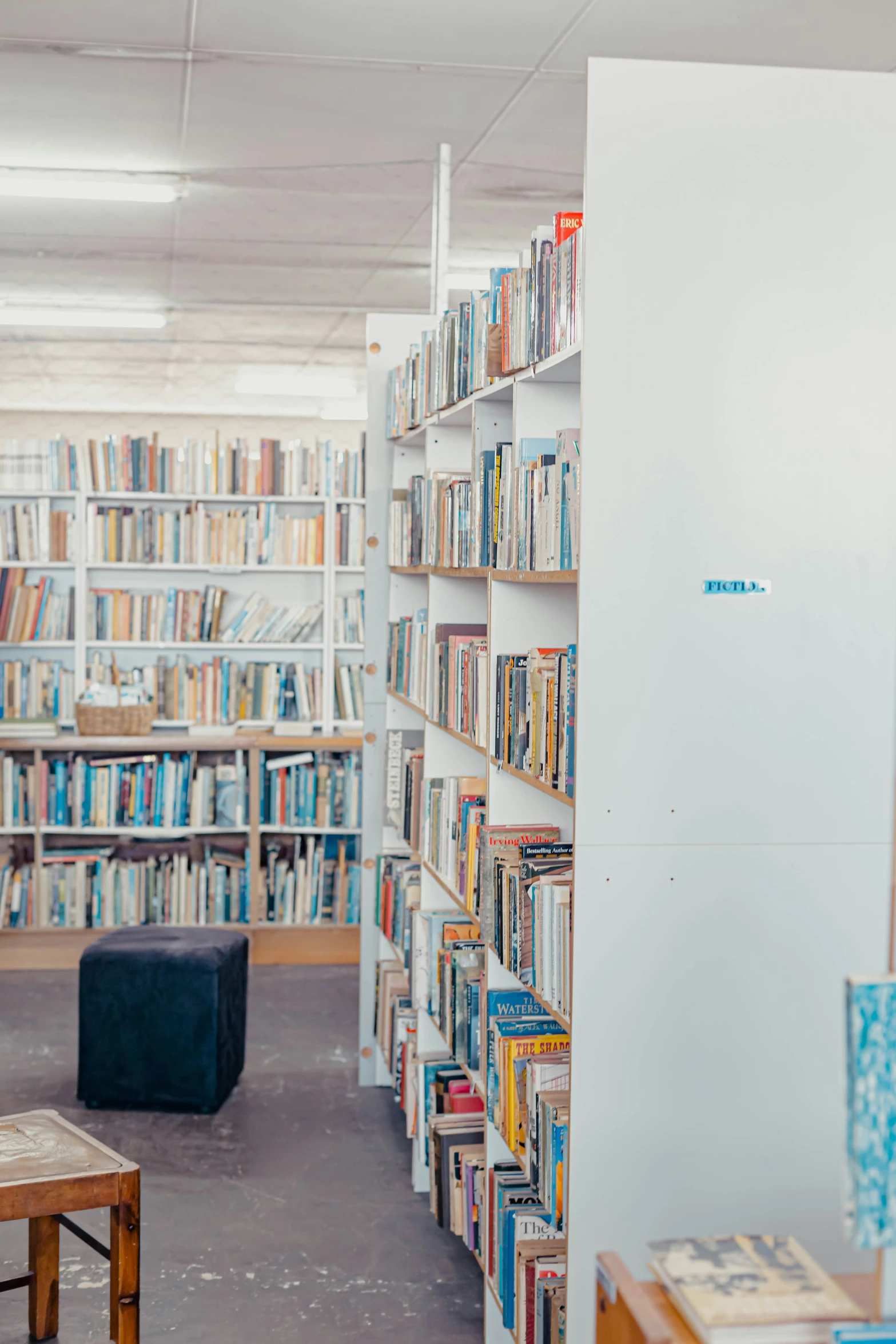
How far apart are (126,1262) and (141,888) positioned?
3.79 meters

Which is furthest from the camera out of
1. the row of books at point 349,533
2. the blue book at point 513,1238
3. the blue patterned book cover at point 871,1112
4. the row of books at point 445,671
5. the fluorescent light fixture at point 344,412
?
the fluorescent light fixture at point 344,412

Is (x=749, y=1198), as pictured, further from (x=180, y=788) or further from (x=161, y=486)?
(x=161, y=486)

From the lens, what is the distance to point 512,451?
9.23ft

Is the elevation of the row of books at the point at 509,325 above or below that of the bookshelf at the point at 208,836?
above

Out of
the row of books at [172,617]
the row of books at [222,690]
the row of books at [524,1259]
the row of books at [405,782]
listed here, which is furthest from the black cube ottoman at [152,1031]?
the row of books at [172,617]

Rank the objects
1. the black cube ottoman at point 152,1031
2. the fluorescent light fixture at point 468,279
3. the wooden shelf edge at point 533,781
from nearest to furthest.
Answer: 1. the wooden shelf edge at point 533,781
2. the black cube ottoman at point 152,1031
3. the fluorescent light fixture at point 468,279

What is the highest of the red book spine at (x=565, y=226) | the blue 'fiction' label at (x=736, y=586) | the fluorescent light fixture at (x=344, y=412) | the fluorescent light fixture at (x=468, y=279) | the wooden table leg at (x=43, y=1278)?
the fluorescent light fixture at (x=468, y=279)

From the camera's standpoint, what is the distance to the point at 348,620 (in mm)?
7227

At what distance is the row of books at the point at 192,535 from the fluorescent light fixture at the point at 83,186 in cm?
192

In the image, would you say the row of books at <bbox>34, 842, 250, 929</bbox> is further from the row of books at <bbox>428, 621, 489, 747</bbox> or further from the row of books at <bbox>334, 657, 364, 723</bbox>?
the row of books at <bbox>428, 621, 489, 747</bbox>

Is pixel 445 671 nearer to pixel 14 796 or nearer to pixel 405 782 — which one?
pixel 405 782

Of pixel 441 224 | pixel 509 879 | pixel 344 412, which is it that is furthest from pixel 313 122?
pixel 344 412

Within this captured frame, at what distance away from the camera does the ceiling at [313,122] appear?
3.58 m

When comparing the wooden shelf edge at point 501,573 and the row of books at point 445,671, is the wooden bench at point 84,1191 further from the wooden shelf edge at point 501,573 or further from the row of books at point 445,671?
the wooden shelf edge at point 501,573
